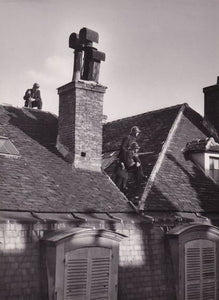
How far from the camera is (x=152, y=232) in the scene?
12.6m

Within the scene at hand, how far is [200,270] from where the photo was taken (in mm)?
13016

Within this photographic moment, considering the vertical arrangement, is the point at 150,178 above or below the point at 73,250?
above

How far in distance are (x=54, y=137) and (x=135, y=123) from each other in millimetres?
4223

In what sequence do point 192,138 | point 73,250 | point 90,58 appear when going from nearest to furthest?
1. point 73,250
2. point 90,58
3. point 192,138

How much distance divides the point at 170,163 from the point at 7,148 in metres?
5.40

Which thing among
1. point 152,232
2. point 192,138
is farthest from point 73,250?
Result: point 192,138

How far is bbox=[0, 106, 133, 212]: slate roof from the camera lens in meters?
11.4

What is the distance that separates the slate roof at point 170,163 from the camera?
13.6m

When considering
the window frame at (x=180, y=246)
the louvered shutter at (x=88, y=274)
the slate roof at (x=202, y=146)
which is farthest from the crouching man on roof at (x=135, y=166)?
the louvered shutter at (x=88, y=274)

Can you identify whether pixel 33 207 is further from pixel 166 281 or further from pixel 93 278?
pixel 166 281

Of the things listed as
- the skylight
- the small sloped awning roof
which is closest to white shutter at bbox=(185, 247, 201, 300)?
the small sloped awning roof

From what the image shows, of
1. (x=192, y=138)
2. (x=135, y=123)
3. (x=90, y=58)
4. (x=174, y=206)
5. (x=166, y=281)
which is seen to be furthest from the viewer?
(x=135, y=123)

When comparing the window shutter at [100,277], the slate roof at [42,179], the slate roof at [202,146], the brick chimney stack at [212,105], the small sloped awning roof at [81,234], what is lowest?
the window shutter at [100,277]

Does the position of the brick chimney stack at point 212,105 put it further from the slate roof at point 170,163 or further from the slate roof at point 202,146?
the slate roof at point 202,146
